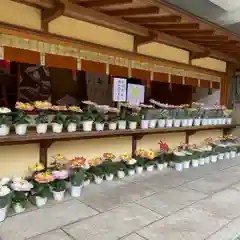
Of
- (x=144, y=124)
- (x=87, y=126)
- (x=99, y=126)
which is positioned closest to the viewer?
(x=87, y=126)

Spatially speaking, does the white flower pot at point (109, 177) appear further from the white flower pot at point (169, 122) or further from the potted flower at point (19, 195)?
the white flower pot at point (169, 122)

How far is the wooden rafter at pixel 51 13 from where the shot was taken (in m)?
3.19

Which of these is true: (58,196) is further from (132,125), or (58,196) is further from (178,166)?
(178,166)

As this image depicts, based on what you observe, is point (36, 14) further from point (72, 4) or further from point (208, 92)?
point (208, 92)

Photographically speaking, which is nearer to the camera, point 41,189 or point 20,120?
point 41,189

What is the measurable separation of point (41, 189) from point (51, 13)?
215cm

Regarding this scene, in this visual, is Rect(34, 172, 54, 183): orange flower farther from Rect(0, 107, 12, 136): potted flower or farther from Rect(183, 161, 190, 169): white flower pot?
Rect(183, 161, 190, 169): white flower pot

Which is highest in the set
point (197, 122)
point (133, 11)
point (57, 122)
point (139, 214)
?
point (133, 11)

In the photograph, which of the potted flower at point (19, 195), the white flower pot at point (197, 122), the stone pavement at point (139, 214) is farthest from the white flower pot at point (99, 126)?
the white flower pot at point (197, 122)

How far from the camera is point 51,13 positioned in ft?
10.7

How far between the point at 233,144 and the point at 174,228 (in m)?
4.22

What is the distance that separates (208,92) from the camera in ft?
22.8

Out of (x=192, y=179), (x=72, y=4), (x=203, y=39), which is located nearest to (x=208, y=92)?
(x=203, y=39)

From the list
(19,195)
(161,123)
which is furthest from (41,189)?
(161,123)
